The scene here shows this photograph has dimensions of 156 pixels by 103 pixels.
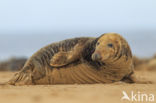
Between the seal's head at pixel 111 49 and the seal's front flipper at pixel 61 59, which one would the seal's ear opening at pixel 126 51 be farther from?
the seal's front flipper at pixel 61 59

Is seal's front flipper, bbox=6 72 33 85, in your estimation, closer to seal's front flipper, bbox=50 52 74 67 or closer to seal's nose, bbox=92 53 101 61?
seal's front flipper, bbox=50 52 74 67

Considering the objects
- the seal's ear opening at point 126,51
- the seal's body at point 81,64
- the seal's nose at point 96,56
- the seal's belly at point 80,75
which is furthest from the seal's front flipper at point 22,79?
the seal's ear opening at point 126,51

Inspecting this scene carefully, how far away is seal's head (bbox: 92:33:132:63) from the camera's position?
7.23 metres

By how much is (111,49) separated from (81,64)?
2.31 feet

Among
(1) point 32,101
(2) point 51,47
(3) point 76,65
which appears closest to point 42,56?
(2) point 51,47

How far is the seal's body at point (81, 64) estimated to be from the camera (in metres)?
7.47

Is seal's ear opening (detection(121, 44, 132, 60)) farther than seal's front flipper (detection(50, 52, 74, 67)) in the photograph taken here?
No

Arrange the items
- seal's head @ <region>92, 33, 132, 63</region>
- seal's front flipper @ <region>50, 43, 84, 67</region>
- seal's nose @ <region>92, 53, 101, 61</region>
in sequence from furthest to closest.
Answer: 1. seal's front flipper @ <region>50, 43, 84, 67</region>
2. seal's head @ <region>92, 33, 132, 63</region>
3. seal's nose @ <region>92, 53, 101, 61</region>

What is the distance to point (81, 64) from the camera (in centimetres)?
762

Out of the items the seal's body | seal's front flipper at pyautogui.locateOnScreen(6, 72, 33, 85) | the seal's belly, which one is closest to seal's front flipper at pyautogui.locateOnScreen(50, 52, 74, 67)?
the seal's body

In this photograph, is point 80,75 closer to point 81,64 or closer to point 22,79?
point 81,64

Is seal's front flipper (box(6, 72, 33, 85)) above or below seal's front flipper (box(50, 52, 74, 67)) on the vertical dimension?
below

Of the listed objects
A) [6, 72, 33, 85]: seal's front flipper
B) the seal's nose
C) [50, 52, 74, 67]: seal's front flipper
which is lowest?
[6, 72, 33, 85]: seal's front flipper

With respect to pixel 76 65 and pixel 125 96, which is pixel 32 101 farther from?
pixel 76 65
